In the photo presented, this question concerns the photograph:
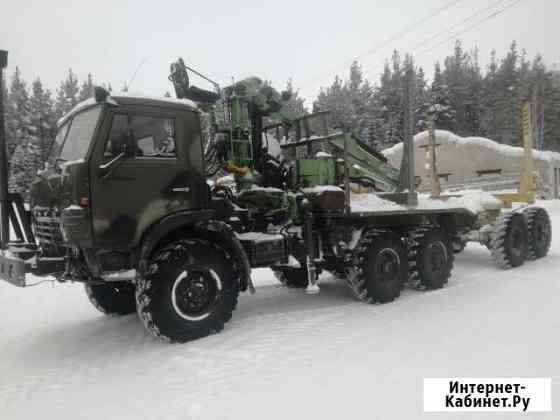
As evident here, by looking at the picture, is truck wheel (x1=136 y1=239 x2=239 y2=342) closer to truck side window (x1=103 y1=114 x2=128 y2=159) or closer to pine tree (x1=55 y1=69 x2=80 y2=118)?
truck side window (x1=103 y1=114 x2=128 y2=159)

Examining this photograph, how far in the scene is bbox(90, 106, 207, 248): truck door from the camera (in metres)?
4.87

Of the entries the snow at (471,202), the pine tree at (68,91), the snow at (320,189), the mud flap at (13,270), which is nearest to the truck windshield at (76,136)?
Answer: the mud flap at (13,270)

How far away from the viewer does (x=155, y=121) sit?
17.4 ft

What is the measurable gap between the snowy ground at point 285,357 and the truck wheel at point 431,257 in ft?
1.21

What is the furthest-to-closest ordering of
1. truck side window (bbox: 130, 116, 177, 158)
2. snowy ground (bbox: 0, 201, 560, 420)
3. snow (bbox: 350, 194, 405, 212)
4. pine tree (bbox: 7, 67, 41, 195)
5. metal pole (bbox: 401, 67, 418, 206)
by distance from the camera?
pine tree (bbox: 7, 67, 41, 195), metal pole (bbox: 401, 67, 418, 206), snow (bbox: 350, 194, 405, 212), truck side window (bbox: 130, 116, 177, 158), snowy ground (bbox: 0, 201, 560, 420)

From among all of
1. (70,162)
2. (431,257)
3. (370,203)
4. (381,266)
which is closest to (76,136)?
(70,162)

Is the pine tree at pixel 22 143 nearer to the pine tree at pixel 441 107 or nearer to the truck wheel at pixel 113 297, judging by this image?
the truck wheel at pixel 113 297

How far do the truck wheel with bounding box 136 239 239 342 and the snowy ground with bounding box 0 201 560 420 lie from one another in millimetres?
222

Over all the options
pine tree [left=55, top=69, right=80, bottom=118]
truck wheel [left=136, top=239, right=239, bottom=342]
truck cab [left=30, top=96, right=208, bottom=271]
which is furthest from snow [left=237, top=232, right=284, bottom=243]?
pine tree [left=55, top=69, right=80, bottom=118]

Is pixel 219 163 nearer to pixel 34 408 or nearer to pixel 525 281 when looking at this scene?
pixel 34 408

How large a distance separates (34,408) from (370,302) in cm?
461

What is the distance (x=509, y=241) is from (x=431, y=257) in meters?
2.54

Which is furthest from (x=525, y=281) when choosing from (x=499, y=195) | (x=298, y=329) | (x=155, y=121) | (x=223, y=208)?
(x=155, y=121)

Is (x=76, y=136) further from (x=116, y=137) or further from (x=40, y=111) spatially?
(x=40, y=111)
